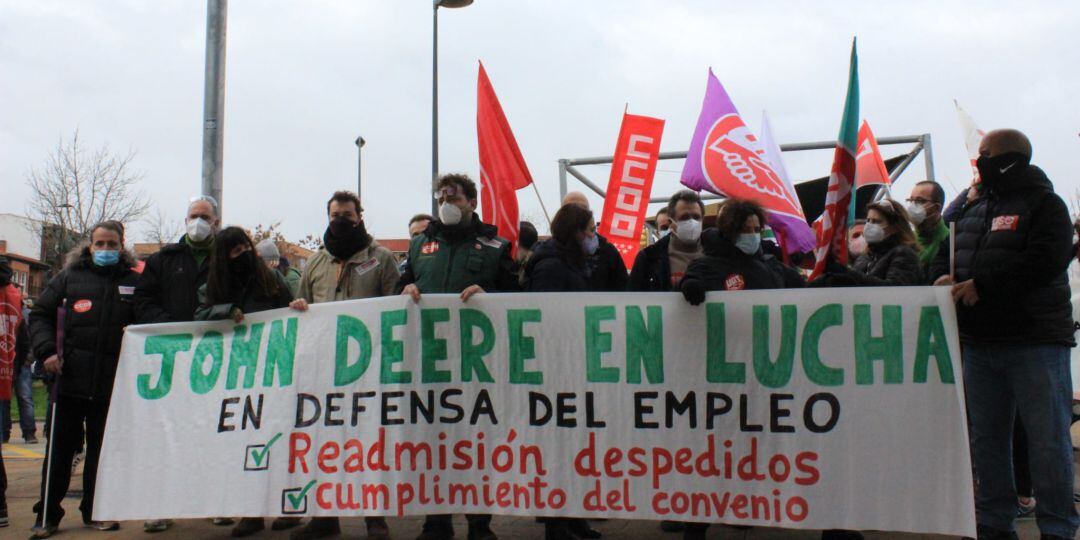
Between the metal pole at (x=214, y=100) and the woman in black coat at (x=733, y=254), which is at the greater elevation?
the metal pole at (x=214, y=100)

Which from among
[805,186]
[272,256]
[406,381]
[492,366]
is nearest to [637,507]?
[492,366]

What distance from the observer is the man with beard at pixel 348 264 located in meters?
5.45

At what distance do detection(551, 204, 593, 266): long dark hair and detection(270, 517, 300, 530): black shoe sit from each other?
2217 millimetres

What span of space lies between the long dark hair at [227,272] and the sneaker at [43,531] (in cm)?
161

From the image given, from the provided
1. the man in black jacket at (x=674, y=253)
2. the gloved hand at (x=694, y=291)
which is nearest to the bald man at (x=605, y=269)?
the man in black jacket at (x=674, y=253)

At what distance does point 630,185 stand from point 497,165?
2.06m

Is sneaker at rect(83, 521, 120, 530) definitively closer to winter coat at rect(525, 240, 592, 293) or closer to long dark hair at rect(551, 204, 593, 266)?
winter coat at rect(525, 240, 592, 293)

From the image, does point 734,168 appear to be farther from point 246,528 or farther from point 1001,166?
point 246,528

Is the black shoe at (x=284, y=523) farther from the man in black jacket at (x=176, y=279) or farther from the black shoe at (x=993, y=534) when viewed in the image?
the black shoe at (x=993, y=534)

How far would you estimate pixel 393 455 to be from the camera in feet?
15.6

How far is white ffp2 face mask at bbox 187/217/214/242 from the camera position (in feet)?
18.7

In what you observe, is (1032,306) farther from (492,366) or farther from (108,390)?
(108,390)

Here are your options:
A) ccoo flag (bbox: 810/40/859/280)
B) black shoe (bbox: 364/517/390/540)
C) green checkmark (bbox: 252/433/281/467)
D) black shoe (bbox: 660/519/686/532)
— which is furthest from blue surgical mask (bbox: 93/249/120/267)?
ccoo flag (bbox: 810/40/859/280)

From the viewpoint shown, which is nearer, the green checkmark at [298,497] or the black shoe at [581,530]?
the green checkmark at [298,497]
